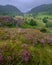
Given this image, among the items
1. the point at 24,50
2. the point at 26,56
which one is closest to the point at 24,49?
the point at 24,50

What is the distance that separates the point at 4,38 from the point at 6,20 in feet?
93.4

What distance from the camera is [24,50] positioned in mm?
19938

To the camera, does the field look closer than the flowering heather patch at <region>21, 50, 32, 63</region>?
Yes

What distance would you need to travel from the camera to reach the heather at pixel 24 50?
18859 mm

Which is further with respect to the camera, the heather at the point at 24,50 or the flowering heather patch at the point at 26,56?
the flowering heather patch at the point at 26,56

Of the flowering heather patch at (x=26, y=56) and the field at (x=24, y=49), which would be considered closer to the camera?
the field at (x=24, y=49)

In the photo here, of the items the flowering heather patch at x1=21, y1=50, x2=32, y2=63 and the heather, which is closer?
the heather

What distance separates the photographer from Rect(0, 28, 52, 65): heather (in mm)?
18859

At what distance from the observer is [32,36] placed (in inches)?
957

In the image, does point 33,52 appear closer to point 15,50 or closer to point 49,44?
point 15,50

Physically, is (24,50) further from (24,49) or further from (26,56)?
(26,56)

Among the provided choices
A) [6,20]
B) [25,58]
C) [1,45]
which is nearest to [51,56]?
[25,58]

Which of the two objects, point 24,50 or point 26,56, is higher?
point 24,50

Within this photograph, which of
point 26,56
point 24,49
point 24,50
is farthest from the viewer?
point 24,49
